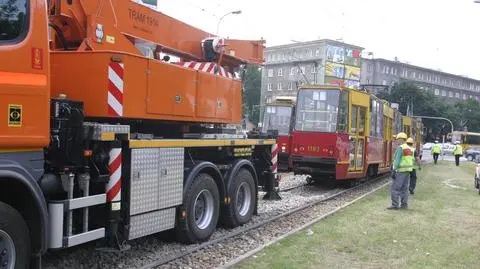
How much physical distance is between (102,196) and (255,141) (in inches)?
188

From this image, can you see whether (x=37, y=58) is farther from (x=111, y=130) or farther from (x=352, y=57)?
(x=352, y=57)

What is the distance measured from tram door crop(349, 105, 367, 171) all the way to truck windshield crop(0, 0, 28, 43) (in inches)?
541

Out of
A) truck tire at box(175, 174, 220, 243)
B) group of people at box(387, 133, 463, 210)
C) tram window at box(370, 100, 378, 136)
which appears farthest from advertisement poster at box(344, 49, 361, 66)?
truck tire at box(175, 174, 220, 243)

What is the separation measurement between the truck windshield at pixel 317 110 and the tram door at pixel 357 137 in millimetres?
751

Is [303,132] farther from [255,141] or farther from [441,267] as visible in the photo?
[441,267]

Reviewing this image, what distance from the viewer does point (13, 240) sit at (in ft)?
16.1

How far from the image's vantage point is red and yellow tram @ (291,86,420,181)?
1717 cm

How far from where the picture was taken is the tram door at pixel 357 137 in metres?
17.9

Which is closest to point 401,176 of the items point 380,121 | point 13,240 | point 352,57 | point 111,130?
point 380,121

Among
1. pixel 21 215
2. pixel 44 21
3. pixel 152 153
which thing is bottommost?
pixel 21 215

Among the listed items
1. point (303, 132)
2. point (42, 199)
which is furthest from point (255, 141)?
point (303, 132)

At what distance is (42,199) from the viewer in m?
5.16

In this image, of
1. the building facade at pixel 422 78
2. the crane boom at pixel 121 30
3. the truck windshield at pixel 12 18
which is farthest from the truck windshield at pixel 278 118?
the building facade at pixel 422 78

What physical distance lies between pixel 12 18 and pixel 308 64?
314ft
